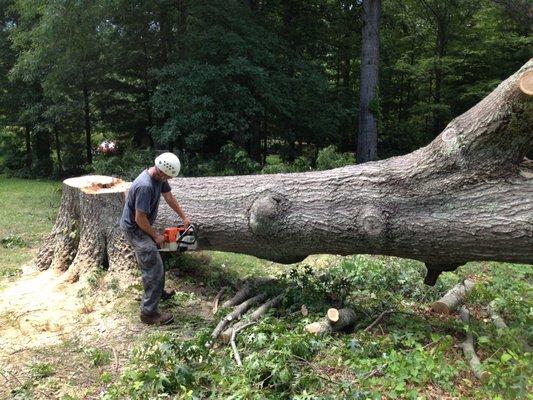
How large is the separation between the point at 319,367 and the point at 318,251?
138 centimetres

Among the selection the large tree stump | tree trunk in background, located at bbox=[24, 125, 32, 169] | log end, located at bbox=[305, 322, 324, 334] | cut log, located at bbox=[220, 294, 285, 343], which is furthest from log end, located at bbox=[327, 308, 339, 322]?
tree trunk in background, located at bbox=[24, 125, 32, 169]

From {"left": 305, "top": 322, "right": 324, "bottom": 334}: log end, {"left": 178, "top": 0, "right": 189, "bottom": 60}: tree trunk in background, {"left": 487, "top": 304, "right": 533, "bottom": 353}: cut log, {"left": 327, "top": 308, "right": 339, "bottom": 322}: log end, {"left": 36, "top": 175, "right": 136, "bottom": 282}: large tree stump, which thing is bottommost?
{"left": 487, "top": 304, "right": 533, "bottom": 353}: cut log

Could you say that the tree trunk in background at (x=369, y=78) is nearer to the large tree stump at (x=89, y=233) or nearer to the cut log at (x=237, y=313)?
the large tree stump at (x=89, y=233)

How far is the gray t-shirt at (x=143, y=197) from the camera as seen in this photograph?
15.9ft

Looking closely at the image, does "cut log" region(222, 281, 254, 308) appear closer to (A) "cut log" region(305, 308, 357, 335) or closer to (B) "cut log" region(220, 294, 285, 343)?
(B) "cut log" region(220, 294, 285, 343)

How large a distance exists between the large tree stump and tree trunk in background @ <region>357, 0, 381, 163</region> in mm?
8971

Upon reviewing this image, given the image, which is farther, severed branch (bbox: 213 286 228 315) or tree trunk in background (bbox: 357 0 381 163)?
tree trunk in background (bbox: 357 0 381 163)

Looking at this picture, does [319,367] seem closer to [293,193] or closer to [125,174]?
[293,193]

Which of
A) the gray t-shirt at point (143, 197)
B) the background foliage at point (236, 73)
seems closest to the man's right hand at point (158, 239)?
the gray t-shirt at point (143, 197)

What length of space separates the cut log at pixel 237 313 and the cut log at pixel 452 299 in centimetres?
183

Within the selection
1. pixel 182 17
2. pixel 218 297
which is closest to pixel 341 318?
pixel 218 297

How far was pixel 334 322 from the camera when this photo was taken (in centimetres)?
448

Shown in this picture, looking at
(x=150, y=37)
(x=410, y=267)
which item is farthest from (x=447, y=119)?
(x=410, y=267)

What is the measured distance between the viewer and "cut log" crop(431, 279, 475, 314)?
4.94 meters
